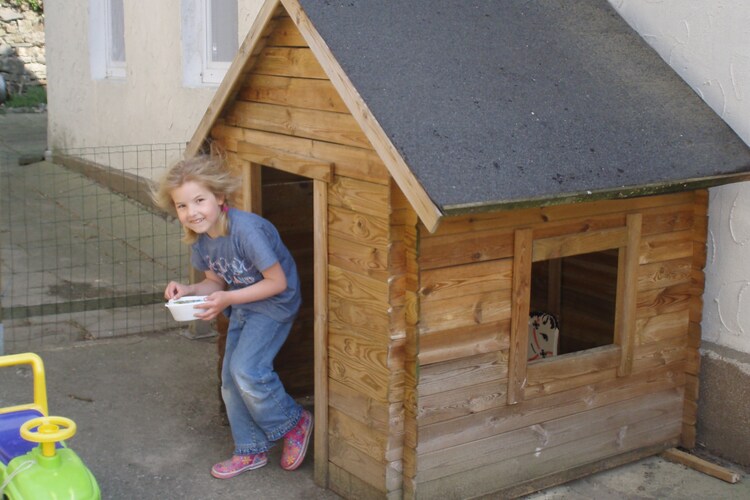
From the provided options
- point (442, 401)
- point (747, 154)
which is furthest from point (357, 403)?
point (747, 154)

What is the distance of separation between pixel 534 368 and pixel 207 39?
528cm

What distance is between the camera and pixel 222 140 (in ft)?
15.5

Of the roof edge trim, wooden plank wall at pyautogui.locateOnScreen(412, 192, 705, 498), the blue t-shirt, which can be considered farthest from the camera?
the blue t-shirt

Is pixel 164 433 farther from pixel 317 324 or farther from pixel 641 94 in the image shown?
pixel 641 94

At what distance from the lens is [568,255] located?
4.16 meters

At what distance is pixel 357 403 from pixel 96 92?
785 cm

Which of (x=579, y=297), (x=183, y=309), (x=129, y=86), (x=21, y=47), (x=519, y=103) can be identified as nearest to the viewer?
(x=519, y=103)

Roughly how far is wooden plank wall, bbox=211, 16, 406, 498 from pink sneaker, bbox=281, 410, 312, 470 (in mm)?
258

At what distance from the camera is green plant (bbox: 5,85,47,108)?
57.1 feet

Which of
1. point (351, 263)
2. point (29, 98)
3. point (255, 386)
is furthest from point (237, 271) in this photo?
point (29, 98)

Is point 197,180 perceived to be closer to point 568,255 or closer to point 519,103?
point 519,103

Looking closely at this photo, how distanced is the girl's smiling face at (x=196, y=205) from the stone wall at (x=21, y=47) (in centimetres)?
1537

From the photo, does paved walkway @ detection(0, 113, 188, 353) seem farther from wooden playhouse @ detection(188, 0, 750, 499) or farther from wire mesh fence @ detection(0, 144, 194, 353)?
Result: wooden playhouse @ detection(188, 0, 750, 499)

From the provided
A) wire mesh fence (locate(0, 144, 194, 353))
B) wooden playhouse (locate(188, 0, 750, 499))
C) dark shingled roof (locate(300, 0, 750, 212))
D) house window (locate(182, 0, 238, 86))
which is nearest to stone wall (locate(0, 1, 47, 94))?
wire mesh fence (locate(0, 144, 194, 353))
